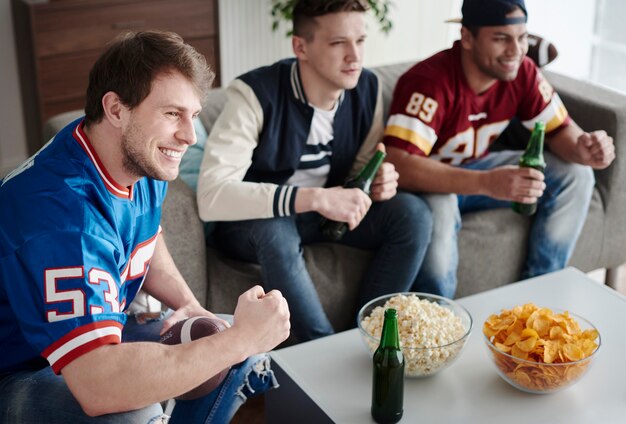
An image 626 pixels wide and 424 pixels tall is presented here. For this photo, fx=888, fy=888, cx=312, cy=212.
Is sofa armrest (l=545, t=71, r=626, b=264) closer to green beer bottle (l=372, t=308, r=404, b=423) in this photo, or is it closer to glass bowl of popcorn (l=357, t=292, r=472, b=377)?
glass bowl of popcorn (l=357, t=292, r=472, b=377)

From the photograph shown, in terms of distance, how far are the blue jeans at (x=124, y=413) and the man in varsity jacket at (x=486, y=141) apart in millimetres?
864

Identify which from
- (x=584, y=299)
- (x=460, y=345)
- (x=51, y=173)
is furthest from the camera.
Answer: (x=584, y=299)

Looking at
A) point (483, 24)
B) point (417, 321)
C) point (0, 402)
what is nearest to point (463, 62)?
point (483, 24)

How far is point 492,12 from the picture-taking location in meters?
2.54

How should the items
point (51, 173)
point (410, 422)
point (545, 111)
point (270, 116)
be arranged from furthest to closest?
point (545, 111) < point (270, 116) < point (410, 422) < point (51, 173)

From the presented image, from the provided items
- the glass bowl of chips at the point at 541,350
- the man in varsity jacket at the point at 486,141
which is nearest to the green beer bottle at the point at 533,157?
the man in varsity jacket at the point at 486,141

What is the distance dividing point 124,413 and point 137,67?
2.01ft

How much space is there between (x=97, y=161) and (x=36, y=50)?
2.13 meters

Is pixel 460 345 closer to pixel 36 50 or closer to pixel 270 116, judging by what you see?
pixel 270 116

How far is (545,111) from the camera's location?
272 cm

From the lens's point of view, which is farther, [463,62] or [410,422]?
[463,62]

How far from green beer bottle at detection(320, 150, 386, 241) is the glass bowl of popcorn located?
1.40 feet

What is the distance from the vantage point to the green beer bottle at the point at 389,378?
66.7 inches

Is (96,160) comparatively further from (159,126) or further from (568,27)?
(568,27)
